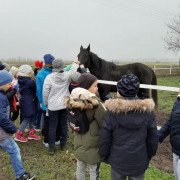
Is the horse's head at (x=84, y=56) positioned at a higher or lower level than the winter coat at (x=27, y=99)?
higher

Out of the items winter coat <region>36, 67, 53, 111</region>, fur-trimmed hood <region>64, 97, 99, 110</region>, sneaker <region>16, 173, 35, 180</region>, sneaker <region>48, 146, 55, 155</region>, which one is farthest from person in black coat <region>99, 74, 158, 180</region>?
winter coat <region>36, 67, 53, 111</region>

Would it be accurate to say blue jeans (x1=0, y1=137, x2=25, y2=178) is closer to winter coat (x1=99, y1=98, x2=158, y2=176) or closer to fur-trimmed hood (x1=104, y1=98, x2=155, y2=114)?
winter coat (x1=99, y1=98, x2=158, y2=176)

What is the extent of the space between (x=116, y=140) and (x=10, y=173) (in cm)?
203

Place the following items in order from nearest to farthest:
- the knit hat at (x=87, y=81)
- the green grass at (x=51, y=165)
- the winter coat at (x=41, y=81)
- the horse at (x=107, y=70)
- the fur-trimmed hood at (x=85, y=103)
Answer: the fur-trimmed hood at (x=85, y=103) < the knit hat at (x=87, y=81) < the green grass at (x=51, y=165) < the winter coat at (x=41, y=81) < the horse at (x=107, y=70)

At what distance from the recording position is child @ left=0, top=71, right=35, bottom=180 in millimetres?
2291

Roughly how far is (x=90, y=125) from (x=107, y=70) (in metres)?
3.73

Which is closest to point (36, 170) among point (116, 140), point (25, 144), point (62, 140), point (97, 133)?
point (62, 140)

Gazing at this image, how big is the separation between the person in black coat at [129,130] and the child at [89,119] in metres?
0.18

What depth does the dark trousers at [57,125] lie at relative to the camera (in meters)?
3.29

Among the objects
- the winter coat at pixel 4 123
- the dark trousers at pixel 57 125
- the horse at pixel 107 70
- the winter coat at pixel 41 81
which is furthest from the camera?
the horse at pixel 107 70

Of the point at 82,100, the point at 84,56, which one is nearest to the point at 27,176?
the point at 82,100

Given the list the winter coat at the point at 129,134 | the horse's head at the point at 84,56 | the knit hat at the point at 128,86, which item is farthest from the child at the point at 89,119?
the horse's head at the point at 84,56

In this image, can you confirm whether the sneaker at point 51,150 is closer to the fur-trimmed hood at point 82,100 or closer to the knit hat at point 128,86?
the fur-trimmed hood at point 82,100

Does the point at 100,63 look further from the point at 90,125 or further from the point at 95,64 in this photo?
the point at 90,125
